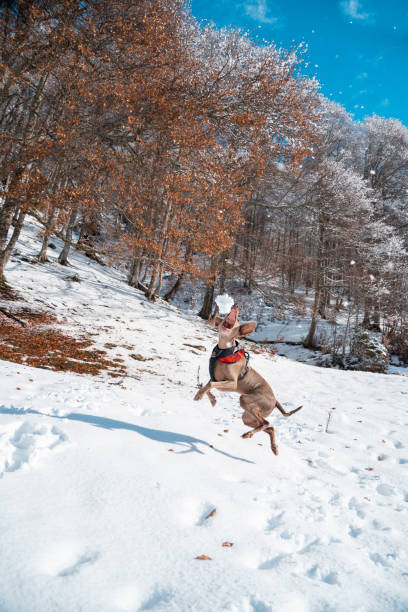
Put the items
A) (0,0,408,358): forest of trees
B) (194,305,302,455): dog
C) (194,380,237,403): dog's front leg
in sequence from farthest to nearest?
(0,0,408,358): forest of trees
(194,380,237,403): dog's front leg
(194,305,302,455): dog

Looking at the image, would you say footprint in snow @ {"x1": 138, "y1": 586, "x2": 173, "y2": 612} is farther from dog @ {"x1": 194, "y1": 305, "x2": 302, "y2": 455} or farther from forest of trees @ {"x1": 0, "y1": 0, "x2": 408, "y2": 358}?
forest of trees @ {"x1": 0, "y1": 0, "x2": 408, "y2": 358}

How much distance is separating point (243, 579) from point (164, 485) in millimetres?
995

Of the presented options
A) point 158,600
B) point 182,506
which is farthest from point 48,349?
point 158,600

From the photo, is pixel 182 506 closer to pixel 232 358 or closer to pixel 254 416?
pixel 254 416

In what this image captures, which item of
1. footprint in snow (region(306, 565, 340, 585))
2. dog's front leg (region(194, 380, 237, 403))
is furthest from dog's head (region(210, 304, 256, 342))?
footprint in snow (region(306, 565, 340, 585))

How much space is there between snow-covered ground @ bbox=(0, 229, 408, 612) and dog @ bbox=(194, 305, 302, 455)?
655 mm

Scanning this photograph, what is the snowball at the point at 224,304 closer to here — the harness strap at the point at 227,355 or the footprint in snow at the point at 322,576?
the harness strap at the point at 227,355

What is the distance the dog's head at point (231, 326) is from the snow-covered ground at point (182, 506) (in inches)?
50.5

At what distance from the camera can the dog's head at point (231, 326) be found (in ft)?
8.50

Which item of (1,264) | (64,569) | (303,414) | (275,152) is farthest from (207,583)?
(275,152)

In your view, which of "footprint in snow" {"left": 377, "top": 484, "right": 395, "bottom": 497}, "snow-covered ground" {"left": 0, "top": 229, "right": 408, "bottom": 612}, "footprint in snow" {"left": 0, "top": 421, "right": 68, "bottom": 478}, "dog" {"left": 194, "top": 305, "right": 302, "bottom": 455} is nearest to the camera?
"snow-covered ground" {"left": 0, "top": 229, "right": 408, "bottom": 612}

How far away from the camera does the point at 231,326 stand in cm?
267

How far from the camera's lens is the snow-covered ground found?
63.6 inches

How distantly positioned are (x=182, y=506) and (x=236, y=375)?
1.09m
